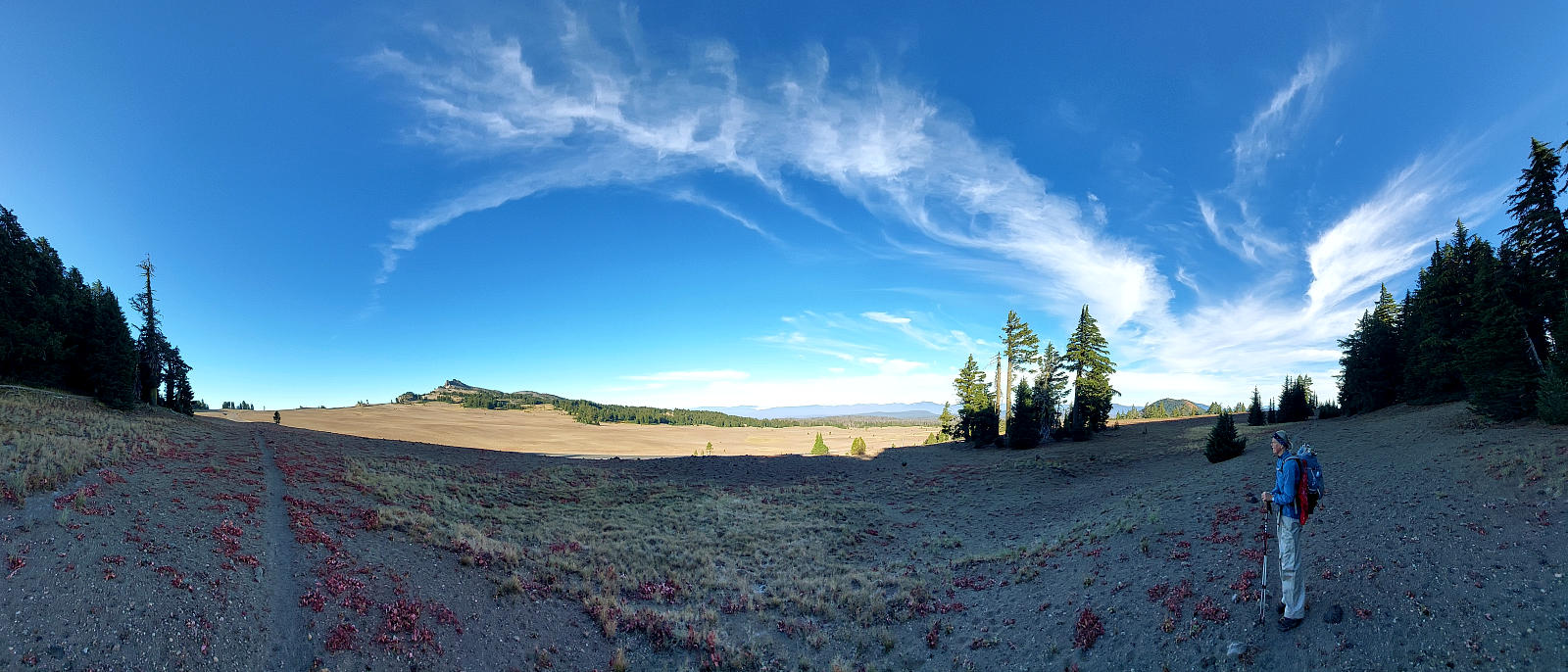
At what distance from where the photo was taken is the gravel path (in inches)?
331

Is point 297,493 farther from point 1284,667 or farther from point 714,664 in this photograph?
point 1284,667

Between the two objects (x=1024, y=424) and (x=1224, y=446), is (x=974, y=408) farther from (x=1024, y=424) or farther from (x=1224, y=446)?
(x=1224, y=446)

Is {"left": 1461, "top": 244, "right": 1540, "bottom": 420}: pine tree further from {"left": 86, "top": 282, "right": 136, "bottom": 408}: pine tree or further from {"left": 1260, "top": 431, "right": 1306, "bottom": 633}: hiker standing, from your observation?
{"left": 86, "top": 282, "right": 136, "bottom": 408}: pine tree

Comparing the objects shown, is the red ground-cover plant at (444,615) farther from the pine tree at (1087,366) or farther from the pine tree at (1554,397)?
the pine tree at (1087,366)

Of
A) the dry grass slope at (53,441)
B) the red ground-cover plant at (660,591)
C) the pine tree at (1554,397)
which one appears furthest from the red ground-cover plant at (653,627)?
the pine tree at (1554,397)

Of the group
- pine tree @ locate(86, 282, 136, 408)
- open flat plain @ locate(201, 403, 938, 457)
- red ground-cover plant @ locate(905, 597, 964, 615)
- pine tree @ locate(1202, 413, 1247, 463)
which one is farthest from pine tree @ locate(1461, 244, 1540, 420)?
pine tree @ locate(86, 282, 136, 408)

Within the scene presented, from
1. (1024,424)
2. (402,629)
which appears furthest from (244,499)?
(1024,424)

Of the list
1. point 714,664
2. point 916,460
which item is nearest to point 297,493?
point 714,664

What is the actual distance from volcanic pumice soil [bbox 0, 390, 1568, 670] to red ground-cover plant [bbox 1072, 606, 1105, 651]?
11 cm

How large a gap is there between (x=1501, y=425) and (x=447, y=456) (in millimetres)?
56275

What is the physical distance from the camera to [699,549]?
711 inches

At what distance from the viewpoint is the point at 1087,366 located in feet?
147

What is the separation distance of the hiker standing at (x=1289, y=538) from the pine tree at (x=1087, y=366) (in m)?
40.5

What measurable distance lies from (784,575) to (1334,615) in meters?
12.1
